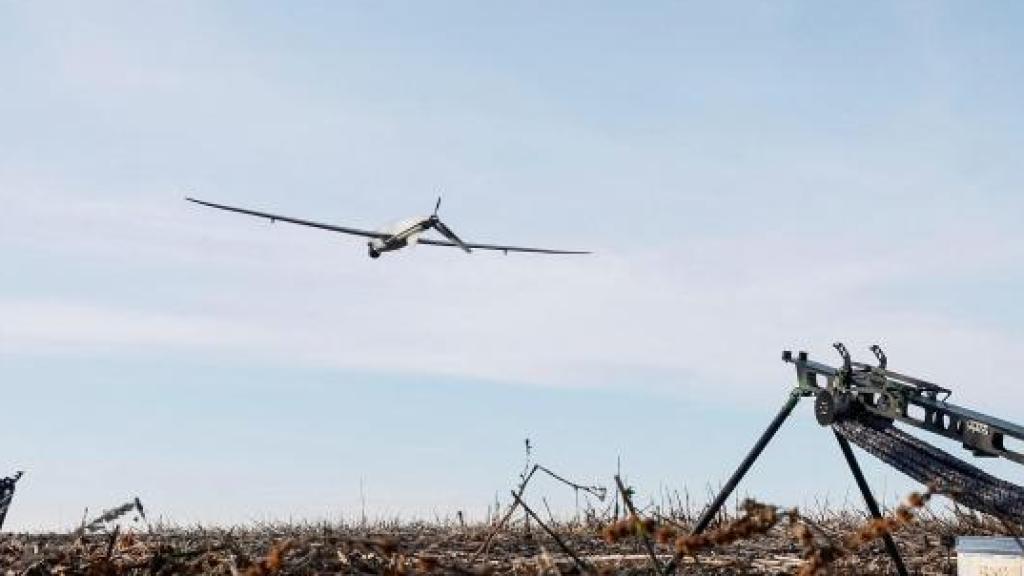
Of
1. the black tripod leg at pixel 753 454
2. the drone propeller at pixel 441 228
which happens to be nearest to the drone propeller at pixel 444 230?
the drone propeller at pixel 441 228

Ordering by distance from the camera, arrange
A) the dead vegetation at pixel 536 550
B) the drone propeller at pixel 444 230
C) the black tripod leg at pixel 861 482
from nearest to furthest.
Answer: the dead vegetation at pixel 536 550 < the black tripod leg at pixel 861 482 < the drone propeller at pixel 444 230

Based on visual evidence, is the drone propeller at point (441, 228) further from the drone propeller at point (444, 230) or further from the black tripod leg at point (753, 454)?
the black tripod leg at point (753, 454)

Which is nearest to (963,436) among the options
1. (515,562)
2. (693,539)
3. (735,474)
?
(735,474)

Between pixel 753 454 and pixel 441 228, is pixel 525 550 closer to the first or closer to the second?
pixel 753 454

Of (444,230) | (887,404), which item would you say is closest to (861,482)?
(887,404)

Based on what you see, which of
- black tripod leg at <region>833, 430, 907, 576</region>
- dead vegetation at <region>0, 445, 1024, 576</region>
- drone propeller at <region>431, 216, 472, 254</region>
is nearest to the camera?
dead vegetation at <region>0, 445, 1024, 576</region>

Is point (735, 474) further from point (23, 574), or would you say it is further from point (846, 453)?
point (23, 574)

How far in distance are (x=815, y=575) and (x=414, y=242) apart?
14414mm

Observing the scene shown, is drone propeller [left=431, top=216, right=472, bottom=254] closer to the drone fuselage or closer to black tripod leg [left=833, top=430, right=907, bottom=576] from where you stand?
the drone fuselage

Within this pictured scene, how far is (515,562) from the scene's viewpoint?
941 cm

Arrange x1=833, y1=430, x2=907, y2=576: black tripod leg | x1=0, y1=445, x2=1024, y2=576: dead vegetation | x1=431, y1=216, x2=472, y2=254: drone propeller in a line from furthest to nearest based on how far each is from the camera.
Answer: x1=431, y1=216, x2=472, y2=254: drone propeller
x1=833, y1=430, x2=907, y2=576: black tripod leg
x1=0, y1=445, x2=1024, y2=576: dead vegetation

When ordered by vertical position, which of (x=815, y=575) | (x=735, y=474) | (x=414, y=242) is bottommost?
(x=815, y=575)

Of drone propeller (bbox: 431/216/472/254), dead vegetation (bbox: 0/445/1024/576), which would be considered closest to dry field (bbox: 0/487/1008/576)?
dead vegetation (bbox: 0/445/1024/576)

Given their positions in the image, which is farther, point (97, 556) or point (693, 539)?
point (97, 556)
